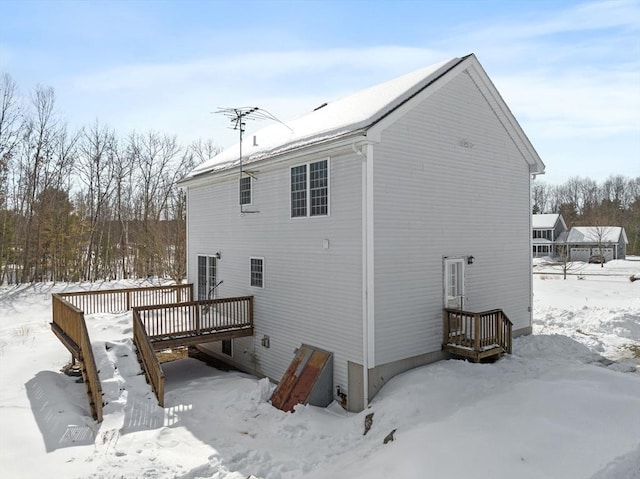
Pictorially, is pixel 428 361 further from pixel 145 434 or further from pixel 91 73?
pixel 91 73

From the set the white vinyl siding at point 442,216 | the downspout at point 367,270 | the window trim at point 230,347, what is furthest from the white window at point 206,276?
the white vinyl siding at point 442,216

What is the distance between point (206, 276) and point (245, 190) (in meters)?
3.92

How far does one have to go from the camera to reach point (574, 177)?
249 feet

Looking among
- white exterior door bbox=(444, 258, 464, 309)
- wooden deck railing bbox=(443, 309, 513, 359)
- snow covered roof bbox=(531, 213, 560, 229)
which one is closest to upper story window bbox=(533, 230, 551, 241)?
snow covered roof bbox=(531, 213, 560, 229)

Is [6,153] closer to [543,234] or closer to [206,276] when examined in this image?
[206,276]

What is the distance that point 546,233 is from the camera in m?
52.1

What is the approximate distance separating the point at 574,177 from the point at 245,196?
7877cm

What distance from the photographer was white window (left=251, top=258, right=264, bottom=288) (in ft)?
40.7

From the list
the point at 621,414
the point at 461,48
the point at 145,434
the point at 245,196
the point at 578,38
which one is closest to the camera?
the point at 621,414

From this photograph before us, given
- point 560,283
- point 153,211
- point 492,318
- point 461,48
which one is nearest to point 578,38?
point 461,48

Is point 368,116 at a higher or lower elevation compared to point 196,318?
higher

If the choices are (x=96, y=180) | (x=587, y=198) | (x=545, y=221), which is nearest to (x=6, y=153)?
(x=96, y=180)

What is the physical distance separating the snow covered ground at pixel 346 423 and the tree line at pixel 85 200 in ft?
48.5

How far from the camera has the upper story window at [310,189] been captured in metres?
10.2
